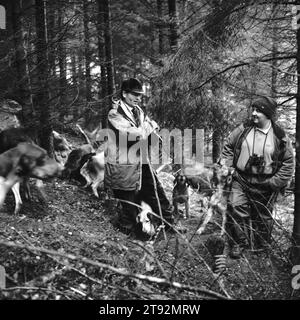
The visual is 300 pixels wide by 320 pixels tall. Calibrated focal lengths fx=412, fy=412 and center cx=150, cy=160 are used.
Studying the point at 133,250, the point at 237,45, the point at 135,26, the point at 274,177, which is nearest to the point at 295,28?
the point at 237,45

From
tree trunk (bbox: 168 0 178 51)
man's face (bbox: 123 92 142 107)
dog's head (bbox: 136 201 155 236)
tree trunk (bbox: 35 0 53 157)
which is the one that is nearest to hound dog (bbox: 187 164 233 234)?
dog's head (bbox: 136 201 155 236)

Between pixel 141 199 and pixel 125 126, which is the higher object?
pixel 125 126

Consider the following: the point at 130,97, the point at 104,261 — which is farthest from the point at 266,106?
the point at 104,261

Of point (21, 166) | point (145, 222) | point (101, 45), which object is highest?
point (101, 45)

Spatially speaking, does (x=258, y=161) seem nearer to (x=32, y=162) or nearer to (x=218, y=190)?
(x=218, y=190)

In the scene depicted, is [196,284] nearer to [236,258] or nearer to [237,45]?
[236,258]

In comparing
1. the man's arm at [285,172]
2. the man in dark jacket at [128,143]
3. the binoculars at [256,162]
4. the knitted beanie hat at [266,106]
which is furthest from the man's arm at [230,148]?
the man in dark jacket at [128,143]

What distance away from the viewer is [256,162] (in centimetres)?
570

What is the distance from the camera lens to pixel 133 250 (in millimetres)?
5730

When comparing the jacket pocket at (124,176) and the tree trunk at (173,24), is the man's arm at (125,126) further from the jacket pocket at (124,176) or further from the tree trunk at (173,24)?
the tree trunk at (173,24)

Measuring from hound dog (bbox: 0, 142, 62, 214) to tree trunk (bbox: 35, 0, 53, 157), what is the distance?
95.0 inches

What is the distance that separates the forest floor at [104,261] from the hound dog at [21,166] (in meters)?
0.59

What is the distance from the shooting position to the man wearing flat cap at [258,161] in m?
5.61

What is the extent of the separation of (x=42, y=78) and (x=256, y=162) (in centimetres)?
523
